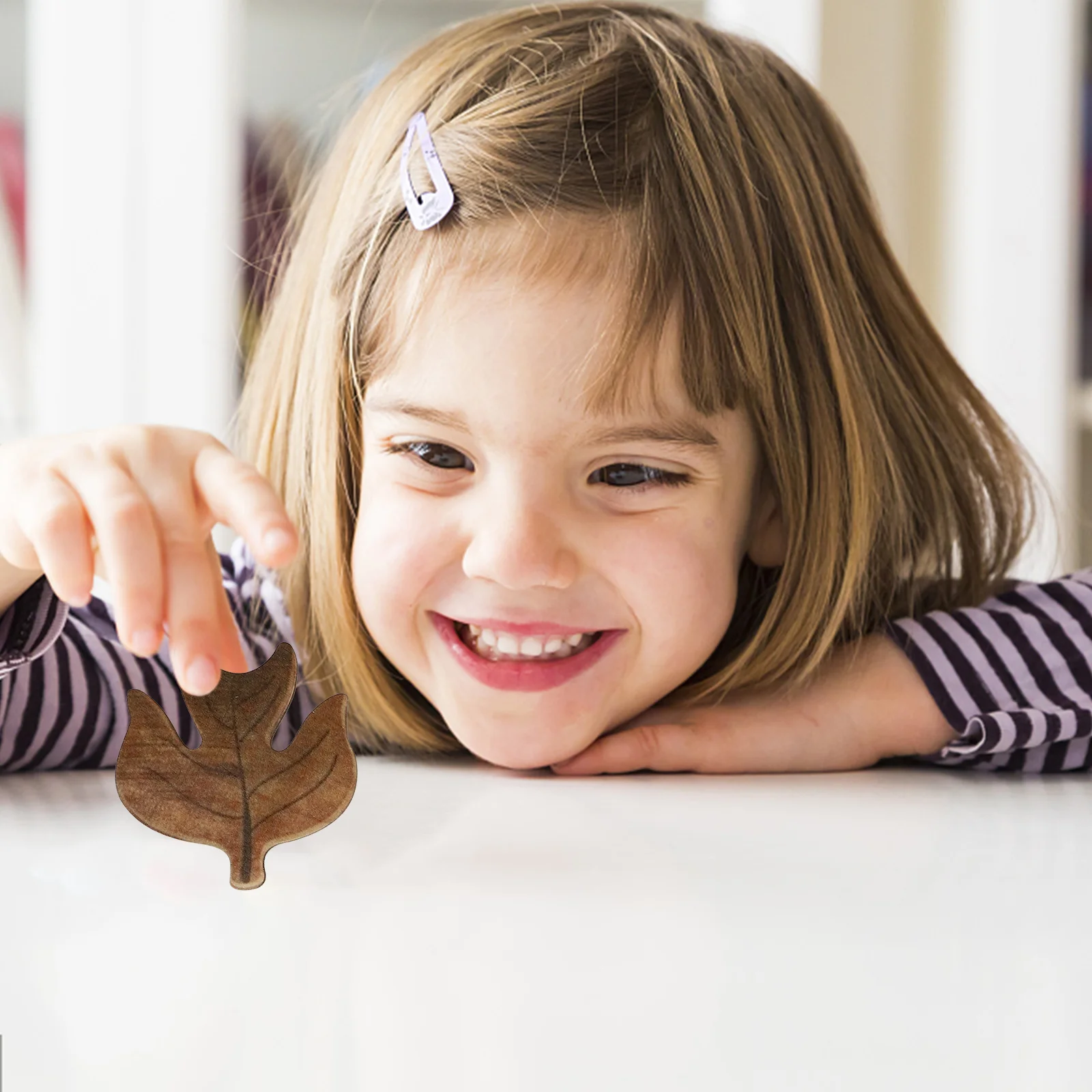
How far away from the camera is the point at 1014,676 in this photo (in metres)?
0.95

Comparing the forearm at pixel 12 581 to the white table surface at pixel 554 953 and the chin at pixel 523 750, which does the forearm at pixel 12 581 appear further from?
the chin at pixel 523 750

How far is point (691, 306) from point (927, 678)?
297mm

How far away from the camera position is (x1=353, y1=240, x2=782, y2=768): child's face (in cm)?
86

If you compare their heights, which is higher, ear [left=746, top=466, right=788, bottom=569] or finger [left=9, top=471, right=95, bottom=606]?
finger [left=9, top=471, right=95, bottom=606]

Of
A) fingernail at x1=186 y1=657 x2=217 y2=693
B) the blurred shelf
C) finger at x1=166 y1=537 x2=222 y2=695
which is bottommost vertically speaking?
the blurred shelf

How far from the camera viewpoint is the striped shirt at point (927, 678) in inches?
33.2

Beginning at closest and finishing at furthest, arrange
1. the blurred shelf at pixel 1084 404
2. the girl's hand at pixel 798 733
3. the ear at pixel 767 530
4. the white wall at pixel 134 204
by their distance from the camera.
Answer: the girl's hand at pixel 798 733 < the ear at pixel 767 530 < the white wall at pixel 134 204 < the blurred shelf at pixel 1084 404

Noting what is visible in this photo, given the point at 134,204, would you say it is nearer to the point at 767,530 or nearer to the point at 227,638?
the point at 767,530

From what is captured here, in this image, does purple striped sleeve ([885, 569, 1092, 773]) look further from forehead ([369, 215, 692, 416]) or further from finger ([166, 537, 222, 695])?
finger ([166, 537, 222, 695])

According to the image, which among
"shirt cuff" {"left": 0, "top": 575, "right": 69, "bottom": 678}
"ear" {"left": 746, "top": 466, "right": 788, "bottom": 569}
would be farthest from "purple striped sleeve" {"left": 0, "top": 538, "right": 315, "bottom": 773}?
"ear" {"left": 746, "top": 466, "right": 788, "bottom": 569}

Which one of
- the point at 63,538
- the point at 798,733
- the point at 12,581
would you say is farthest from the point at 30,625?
the point at 798,733

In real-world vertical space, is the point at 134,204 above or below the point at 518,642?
above

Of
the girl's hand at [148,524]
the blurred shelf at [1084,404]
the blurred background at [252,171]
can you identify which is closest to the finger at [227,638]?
the girl's hand at [148,524]

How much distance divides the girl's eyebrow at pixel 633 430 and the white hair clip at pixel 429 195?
0.39ft
